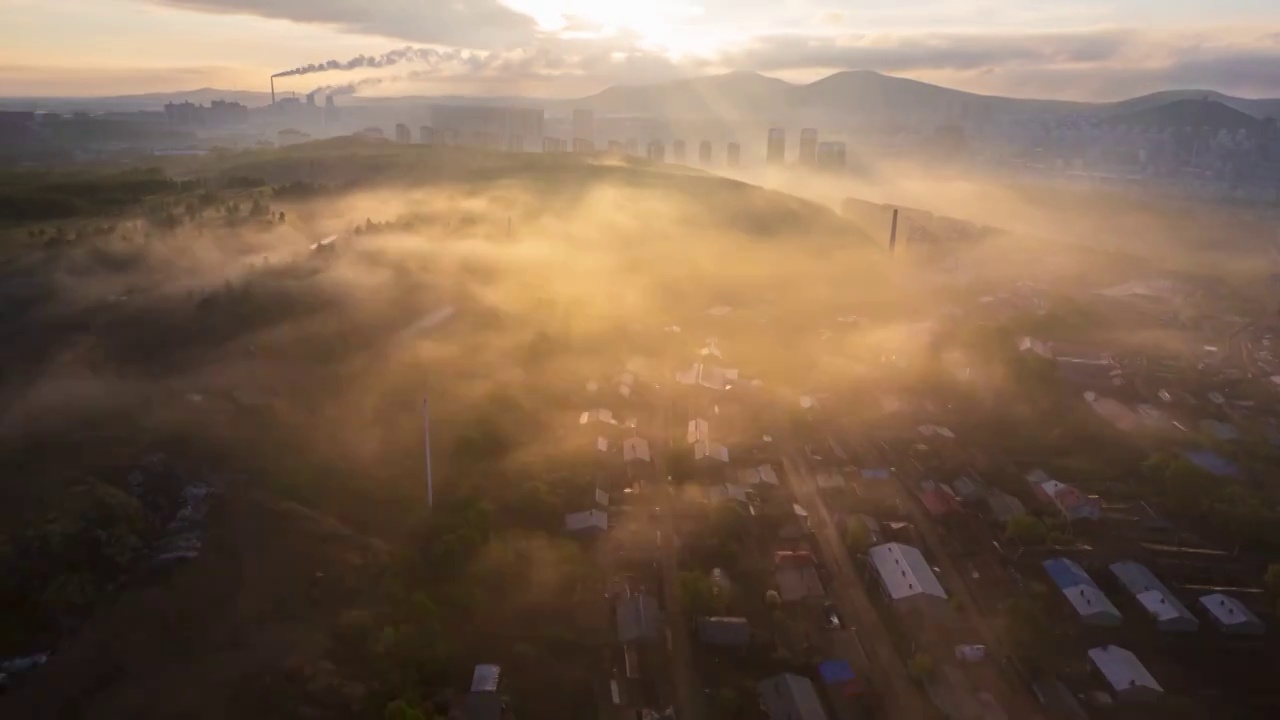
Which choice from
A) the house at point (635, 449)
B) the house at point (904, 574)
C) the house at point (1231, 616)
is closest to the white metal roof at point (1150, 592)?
the house at point (1231, 616)

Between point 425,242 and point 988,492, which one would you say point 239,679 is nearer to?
point 988,492

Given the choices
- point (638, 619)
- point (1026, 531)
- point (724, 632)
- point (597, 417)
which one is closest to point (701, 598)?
point (724, 632)

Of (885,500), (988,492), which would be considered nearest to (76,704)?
(885,500)

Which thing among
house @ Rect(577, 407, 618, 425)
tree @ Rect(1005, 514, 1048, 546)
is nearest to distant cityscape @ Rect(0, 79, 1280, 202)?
house @ Rect(577, 407, 618, 425)

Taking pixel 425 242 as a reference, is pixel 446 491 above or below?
below

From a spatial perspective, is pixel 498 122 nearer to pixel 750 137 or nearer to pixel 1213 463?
pixel 750 137

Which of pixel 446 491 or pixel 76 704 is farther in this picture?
pixel 446 491
